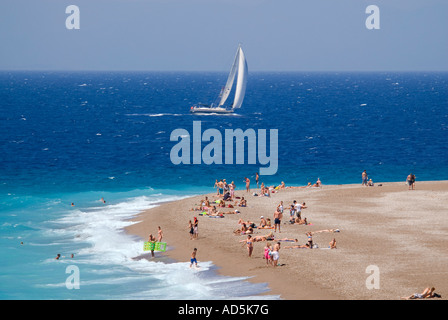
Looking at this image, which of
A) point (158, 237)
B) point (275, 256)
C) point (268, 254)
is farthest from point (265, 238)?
point (158, 237)

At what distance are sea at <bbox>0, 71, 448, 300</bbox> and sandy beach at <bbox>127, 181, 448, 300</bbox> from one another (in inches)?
73.7

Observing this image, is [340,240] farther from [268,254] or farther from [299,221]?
[268,254]

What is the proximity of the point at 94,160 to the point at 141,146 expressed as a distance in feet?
50.3

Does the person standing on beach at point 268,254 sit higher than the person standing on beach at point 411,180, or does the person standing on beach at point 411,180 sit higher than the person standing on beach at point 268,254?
the person standing on beach at point 411,180

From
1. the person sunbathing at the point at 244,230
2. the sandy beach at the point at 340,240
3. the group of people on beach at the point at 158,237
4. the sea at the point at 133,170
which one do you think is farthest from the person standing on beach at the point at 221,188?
the person sunbathing at the point at 244,230

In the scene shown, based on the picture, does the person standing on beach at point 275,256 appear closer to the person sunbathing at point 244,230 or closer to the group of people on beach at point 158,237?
the person sunbathing at point 244,230

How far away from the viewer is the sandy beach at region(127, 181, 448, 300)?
38.2 meters

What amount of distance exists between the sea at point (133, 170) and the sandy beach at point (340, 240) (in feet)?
6.14

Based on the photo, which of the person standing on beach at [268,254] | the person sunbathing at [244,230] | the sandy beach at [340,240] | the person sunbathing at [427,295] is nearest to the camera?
the person sunbathing at [427,295]

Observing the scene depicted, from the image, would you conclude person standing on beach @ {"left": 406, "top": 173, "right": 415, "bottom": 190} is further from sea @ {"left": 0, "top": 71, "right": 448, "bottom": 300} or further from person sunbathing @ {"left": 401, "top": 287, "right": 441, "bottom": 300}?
person sunbathing @ {"left": 401, "top": 287, "right": 441, "bottom": 300}

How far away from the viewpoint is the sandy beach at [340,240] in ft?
125

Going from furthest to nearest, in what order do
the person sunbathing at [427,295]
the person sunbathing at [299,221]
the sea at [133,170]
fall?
the person sunbathing at [299,221] < the sea at [133,170] < the person sunbathing at [427,295]

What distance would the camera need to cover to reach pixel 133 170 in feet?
291
